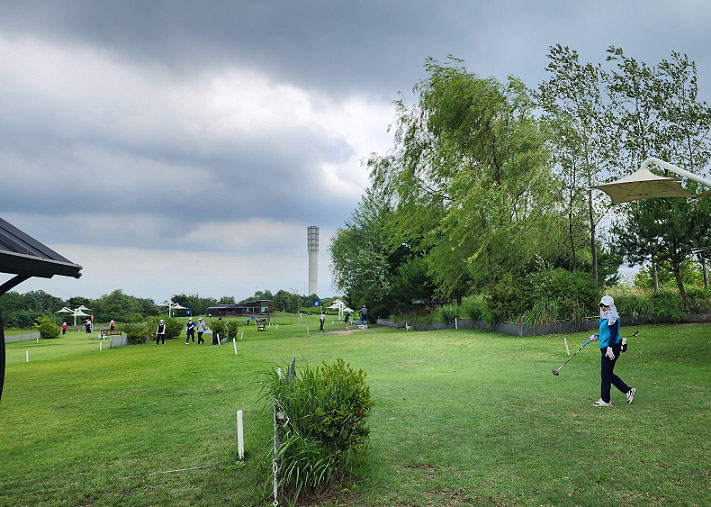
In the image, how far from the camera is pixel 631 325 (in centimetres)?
2128

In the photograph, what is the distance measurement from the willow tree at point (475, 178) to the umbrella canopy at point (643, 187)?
14377mm

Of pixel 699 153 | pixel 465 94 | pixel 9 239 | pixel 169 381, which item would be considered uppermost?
pixel 465 94

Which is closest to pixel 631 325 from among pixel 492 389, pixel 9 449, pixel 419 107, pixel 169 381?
pixel 492 389

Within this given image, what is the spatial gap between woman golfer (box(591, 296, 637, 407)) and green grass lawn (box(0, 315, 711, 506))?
0.26 meters

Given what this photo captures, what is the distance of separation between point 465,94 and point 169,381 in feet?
69.6

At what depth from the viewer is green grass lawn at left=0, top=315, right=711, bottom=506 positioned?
5227mm

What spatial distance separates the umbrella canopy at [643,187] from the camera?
28.3 ft

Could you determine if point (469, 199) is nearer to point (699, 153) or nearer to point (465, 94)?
point (465, 94)

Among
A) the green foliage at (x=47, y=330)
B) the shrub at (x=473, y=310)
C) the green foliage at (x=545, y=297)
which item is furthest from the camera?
the green foliage at (x=47, y=330)

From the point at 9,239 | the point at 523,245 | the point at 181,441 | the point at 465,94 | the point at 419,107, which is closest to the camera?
the point at 9,239

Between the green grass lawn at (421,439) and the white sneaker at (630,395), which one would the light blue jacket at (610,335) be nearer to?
the white sneaker at (630,395)

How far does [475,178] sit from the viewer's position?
2509 centimetres

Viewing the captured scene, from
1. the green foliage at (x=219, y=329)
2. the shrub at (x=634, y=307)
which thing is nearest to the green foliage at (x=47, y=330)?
the green foliage at (x=219, y=329)

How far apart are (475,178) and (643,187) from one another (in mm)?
16154
